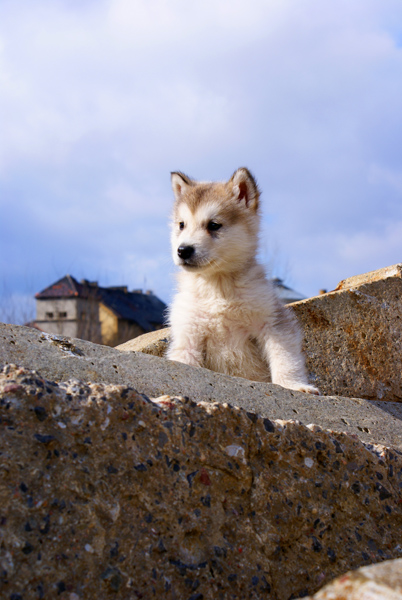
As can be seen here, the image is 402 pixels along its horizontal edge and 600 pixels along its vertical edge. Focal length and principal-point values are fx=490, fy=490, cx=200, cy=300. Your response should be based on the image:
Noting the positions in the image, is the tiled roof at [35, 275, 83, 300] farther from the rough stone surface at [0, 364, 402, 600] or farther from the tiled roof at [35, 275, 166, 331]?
the rough stone surface at [0, 364, 402, 600]

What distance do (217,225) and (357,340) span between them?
1.79 m

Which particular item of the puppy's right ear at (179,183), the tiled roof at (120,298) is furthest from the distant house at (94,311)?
the puppy's right ear at (179,183)

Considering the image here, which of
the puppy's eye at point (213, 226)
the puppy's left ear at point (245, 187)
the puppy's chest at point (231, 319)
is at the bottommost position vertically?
the puppy's chest at point (231, 319)

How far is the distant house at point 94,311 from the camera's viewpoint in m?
25.2

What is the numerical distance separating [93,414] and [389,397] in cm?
367

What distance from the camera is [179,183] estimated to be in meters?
5.16

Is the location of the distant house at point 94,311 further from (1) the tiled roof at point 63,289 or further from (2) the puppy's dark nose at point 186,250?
(2) the puppy's dark nose at point 186,250

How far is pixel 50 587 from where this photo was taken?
1.72 m

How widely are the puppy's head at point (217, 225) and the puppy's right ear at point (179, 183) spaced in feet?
0.28

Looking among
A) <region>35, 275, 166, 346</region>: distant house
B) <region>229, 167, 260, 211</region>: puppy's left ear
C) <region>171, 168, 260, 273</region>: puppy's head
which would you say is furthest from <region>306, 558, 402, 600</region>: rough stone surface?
<region>35, 275, 166, 346</region>: distant house

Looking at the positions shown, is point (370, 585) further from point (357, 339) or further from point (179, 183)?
point (179, 183)

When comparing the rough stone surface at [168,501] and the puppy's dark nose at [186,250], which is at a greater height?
the puppy's dark nose at [186,250]

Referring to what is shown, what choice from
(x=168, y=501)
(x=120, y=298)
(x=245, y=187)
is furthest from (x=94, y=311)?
(x=168, y=501)

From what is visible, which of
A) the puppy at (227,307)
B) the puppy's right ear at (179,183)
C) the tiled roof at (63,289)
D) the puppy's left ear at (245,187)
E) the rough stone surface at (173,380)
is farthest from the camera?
the tiled roof at (63,289)
